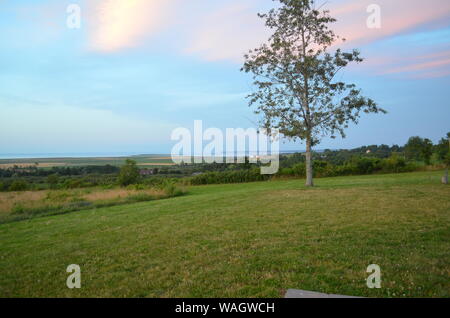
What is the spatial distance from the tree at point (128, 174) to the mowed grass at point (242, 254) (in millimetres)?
22288

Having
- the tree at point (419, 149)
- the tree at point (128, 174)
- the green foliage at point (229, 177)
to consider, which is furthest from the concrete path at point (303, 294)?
the tree at point (419, 149)

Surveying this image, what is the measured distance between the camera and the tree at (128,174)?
32.7 m

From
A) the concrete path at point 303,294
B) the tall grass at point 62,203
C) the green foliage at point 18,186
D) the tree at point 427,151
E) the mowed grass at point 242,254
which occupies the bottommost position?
the green foliage at point 18,186

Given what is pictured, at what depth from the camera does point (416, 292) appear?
3.95 m

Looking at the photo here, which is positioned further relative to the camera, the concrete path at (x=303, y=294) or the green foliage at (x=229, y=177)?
the green foliage at (x=229, y=177)

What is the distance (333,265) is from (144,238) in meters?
5.25

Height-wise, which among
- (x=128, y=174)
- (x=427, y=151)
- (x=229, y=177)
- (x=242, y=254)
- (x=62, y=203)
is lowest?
(x=62, y=203)

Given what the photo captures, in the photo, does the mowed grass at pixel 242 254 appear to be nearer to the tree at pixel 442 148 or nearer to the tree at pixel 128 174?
the tree at pixel 128 174

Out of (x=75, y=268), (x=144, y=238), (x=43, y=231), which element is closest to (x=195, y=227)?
(x=144, y=238)

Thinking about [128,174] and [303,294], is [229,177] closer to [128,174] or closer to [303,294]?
[128,174]

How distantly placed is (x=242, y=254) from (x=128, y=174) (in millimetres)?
29515

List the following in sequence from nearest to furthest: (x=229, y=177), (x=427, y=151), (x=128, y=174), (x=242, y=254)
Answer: (x=242, y=254)
(x=128, y=174)
(x=229, y=177)
(x=427, y=151)

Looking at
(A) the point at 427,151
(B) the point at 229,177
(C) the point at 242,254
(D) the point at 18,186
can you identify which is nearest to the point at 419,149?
(A) the point at 427,151

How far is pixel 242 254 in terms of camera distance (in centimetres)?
585
